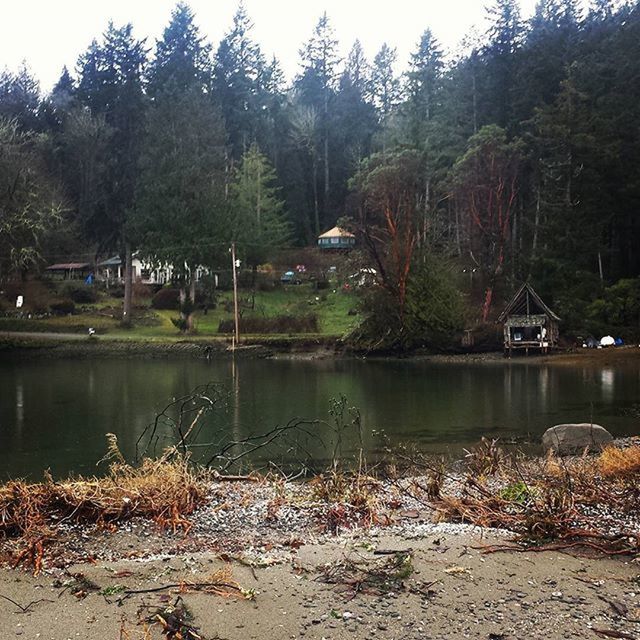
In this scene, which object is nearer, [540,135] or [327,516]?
[327,516]

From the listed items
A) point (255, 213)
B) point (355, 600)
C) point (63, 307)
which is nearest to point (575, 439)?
point (355, 600)

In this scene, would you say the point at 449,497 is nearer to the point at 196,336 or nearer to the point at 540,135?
the point at 196,336

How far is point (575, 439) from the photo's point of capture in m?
15.1

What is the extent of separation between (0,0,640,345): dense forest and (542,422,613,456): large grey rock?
2932 centimetres

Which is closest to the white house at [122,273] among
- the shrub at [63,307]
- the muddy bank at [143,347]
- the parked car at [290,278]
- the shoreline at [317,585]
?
the shrub at [63,307]

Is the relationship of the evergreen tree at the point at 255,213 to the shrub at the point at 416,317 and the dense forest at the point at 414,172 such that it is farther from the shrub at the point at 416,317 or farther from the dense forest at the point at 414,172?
the shrub at the point at 416,317

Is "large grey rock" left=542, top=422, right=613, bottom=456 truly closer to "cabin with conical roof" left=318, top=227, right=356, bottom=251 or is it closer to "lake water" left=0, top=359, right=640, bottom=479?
"lake water" left=0, top=359, right=640, bottom=479

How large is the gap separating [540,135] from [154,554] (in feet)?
157

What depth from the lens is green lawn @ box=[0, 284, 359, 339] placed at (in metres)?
48.1

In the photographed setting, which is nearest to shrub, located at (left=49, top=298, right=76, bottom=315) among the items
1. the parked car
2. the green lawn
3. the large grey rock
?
the green lawn

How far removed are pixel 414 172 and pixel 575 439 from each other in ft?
128

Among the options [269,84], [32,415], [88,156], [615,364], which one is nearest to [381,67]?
[269,84]

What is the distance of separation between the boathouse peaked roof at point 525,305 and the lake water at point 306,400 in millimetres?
4722

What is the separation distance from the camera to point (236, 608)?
521 centimetres
